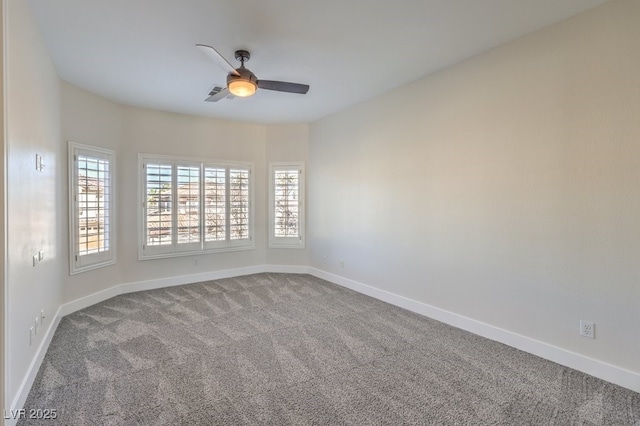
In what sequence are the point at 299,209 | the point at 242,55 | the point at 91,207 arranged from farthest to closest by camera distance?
1. the point at 299,209
2. the point at 91,207
3. the point at 242,55

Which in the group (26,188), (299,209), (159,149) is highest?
(159,149)

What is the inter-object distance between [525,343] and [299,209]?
4031 millimetres

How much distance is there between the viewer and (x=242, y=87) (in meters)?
2.99

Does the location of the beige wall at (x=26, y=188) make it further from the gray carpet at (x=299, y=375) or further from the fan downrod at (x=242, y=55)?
the fan downrod at (x=242, y=55)

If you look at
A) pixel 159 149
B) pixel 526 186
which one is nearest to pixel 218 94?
pixel 159 149

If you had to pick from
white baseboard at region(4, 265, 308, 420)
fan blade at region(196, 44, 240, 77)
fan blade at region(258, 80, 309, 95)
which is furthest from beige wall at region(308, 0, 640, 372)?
white baseboard at region(4, 265, 308, 420)

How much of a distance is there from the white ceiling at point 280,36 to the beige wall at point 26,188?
39 centimetres

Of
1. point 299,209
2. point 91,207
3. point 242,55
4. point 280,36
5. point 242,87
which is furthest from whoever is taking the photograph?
point 299,209

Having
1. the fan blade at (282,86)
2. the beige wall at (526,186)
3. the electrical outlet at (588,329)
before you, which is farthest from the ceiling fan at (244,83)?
the electrical outlet at (588,329)

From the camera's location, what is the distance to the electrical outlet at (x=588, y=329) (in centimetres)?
252

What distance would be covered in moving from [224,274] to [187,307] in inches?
60.4

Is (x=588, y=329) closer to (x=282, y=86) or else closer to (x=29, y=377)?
(x=282, y=86)

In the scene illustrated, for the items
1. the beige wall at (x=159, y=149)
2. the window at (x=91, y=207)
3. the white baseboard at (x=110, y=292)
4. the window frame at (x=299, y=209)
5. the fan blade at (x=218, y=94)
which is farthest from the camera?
the window frame at (x=299, y=209)

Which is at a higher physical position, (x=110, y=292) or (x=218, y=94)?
(x=218, y=94)
